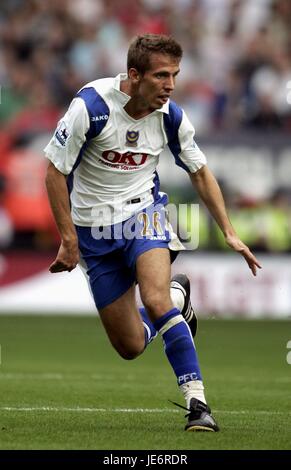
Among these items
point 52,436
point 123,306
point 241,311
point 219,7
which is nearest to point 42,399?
point 123,306

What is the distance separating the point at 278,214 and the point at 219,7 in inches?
199

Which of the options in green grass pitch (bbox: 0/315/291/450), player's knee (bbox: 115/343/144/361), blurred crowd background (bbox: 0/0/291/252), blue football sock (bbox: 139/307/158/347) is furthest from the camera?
blurred crowd background (bbox: 0/0/291/252)

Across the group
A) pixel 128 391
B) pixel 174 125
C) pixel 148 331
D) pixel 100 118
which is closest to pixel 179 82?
pixel 128 391

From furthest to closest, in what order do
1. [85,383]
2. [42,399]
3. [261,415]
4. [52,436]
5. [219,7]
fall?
[219,7]
[85,383]
[42,399]
[261,415]
[52,436]

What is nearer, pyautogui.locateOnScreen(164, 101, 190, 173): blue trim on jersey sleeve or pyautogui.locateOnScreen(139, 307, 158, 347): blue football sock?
pyautogui.locateOnScreen(164, 101, 190, 173): blue trim on jersey sleeve

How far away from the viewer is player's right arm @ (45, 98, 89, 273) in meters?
7.52

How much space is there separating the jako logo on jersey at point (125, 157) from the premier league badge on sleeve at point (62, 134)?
0.39 meters

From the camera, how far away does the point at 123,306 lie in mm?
8141

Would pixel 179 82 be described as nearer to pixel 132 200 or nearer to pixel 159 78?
pixel 132 200

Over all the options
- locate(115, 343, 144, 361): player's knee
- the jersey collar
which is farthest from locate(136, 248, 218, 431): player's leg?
the jersey collar

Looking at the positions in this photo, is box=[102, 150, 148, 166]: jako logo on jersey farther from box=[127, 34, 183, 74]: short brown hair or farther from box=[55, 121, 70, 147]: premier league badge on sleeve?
box=[127, 34, 183, 74]: short brown hair

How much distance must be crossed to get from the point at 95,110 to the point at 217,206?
107 centimetres

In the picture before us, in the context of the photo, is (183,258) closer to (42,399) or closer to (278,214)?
(278,214)

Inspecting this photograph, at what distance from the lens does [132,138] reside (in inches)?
310
